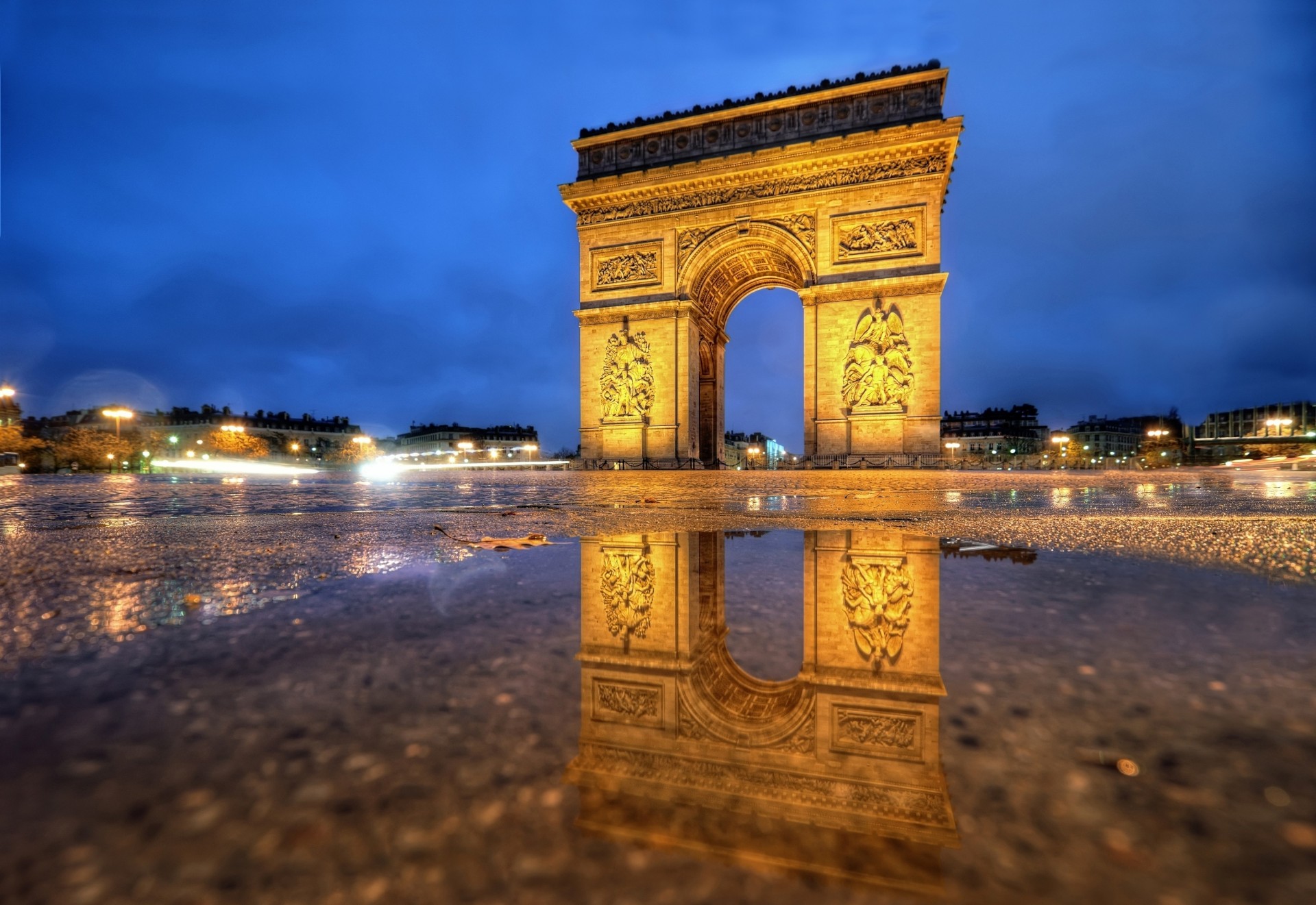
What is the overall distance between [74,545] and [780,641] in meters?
2.53

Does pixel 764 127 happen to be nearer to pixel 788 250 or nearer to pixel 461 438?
pixel 788 250

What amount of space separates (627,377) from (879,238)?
8200 millimetres

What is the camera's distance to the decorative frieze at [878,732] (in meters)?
0.66

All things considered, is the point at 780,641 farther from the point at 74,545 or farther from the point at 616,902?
the point at 74,545

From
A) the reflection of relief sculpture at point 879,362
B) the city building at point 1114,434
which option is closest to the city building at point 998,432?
the city building at point 1114,434

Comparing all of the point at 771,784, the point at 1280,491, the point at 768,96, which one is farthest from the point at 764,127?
the point at 771,784

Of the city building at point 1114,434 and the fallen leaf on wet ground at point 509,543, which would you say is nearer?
the fallen leaf on wet ground at point 509,543

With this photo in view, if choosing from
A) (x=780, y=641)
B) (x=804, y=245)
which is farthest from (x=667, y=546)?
(x=804, y=245)

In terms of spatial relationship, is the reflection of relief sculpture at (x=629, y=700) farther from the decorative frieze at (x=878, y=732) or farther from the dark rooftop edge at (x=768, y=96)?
the dark rooftop edge at (x=768, y=96)

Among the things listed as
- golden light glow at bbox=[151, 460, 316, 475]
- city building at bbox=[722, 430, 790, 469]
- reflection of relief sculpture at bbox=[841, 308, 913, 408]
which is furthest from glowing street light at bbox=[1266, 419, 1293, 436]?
golden light glow at bbox=[151, 460, 316, 475]

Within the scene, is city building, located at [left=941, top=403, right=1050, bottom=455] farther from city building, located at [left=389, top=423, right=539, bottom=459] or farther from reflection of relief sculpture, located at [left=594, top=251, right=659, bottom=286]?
reflection of relief sculpture, located at [left=594, top=251, right=659, bottom=286]

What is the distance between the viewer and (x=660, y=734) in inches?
27.8

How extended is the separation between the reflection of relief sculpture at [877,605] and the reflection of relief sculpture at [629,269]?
56.6 feet

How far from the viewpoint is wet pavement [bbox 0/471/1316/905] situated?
0.42 meters
